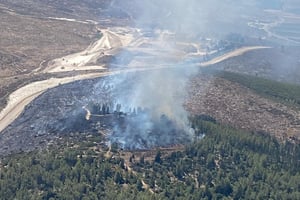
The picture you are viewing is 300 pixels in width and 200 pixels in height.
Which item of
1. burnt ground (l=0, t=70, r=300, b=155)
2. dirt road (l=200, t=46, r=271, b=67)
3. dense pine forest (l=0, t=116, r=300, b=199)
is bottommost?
dense pine forest (l=0, t=116, r=300, b=199)

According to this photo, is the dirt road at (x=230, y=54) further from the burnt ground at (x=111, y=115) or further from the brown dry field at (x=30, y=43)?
→ the brown dry field at (x=30, y=43)

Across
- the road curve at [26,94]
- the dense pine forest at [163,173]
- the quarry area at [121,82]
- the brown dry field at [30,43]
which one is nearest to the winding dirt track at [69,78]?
the road curve at [26,94]

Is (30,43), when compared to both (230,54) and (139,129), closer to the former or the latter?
(230,54)

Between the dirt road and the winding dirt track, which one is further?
the dirt road

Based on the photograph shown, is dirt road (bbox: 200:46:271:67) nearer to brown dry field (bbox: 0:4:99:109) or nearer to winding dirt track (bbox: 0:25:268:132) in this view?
winding dirt track (bbox: 0:25:268:132)

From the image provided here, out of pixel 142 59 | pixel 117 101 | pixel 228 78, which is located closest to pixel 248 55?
pixel 142 59

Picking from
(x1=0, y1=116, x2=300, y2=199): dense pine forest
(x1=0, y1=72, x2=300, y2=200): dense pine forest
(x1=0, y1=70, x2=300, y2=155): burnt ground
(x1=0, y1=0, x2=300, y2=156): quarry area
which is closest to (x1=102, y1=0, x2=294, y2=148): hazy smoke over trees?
(x1=0, y1=0, x2=300, y2=156): quarry area
